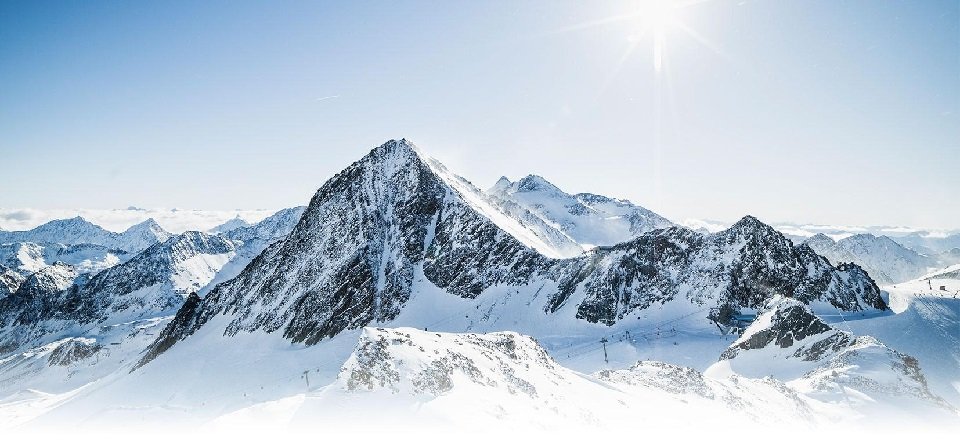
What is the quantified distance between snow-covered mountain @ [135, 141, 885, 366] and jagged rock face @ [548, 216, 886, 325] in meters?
0.21

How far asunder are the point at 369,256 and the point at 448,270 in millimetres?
15998

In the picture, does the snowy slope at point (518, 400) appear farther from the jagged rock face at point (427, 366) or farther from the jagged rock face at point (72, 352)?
the jagged rock face at point (72, 352)

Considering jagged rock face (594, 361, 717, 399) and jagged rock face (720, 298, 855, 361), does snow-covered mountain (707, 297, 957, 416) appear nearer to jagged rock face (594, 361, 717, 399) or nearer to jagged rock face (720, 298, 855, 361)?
jagged rock face (720, 298, 855, 361)

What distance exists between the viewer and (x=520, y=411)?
71.7 feet

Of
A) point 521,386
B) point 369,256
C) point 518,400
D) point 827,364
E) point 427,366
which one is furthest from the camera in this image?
point 369,256

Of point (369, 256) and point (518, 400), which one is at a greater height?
point (369, 256)

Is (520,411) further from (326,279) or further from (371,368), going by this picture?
(326,279)

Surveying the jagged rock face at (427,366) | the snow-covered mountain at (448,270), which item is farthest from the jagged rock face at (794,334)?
the jagged rock face at (427,366)

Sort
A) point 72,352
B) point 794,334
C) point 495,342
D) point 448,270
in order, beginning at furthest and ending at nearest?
point 72,352
point 448,270
point 794,334
point 495,342

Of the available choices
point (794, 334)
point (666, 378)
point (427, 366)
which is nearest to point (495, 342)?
point (427, 366)

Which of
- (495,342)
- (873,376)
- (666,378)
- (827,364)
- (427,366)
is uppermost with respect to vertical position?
(427,366)

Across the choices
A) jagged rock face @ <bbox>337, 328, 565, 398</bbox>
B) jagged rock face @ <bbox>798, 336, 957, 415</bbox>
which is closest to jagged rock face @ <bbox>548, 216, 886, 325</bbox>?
jagged rock face @ <bbox>798, 336, 957, 415</bbox>

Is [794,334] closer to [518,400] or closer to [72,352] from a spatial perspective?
[518,400]

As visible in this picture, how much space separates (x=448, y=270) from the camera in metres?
102
